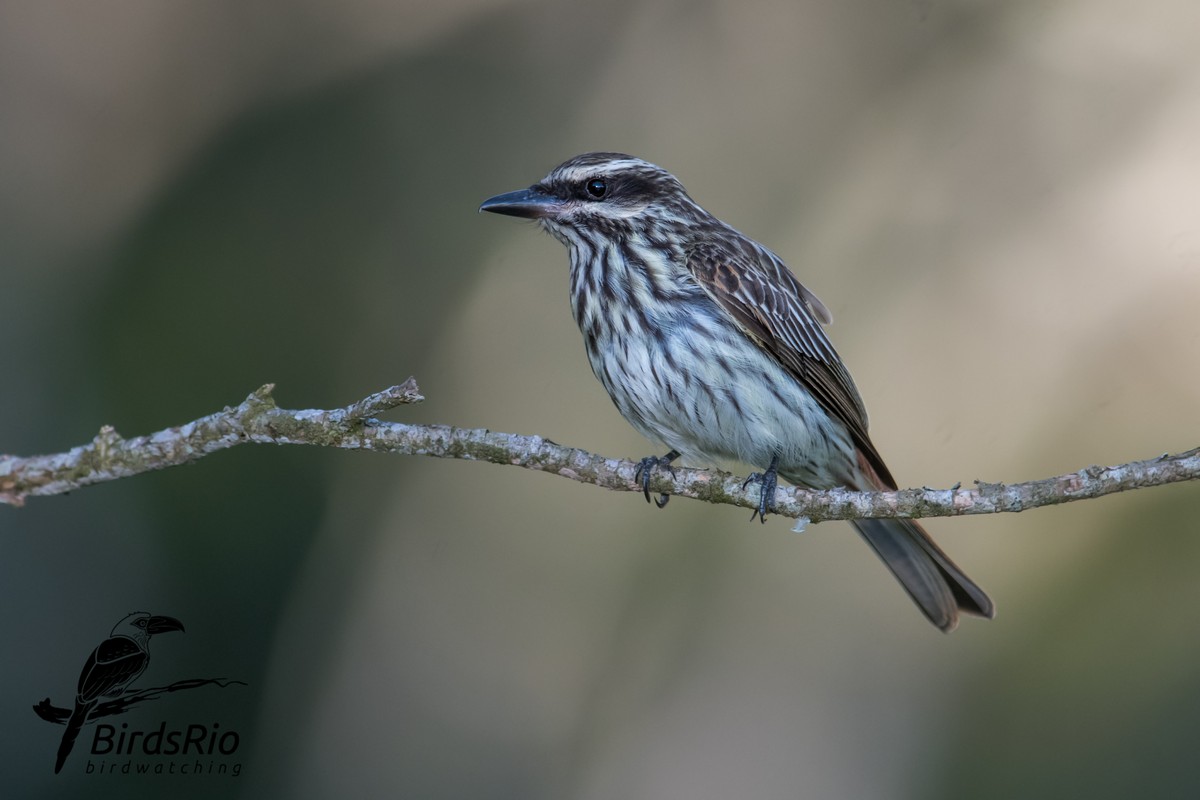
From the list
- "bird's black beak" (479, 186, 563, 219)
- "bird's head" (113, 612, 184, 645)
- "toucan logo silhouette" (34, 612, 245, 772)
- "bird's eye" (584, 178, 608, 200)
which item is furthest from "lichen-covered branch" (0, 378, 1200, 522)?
"bird's head" (113, 612, 184, 645)

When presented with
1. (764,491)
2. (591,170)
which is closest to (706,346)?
(764,491)

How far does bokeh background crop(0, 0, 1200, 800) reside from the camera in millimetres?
6719

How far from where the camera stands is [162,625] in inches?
Result: 260

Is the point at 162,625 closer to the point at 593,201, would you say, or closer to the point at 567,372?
the point at 567,372

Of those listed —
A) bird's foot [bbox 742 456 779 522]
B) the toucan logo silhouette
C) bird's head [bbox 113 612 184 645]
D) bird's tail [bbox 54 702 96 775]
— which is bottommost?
bird's tail [bbox 54 702 96 775]

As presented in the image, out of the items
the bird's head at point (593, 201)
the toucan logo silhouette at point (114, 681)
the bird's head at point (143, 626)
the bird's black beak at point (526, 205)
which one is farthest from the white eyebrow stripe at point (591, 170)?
the bird's head at point (143, 626)

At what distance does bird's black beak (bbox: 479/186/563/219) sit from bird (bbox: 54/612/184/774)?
9.24 ft

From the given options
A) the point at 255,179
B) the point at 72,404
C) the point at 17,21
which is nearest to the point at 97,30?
the point at 17,21

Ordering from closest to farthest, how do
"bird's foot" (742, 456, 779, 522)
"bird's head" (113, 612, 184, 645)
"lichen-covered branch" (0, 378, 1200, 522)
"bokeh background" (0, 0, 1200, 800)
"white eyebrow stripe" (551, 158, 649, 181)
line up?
"lichen-covered branch" (0, 378, 1200, 522) < "bird's foot" (742, 456, 779, 522) < "white eyebrow stripe" (551, 158, 649, 181) < "bird's head" (113, 612, 184, 645) < "bokeh background" (0, 0, 1200, 800)

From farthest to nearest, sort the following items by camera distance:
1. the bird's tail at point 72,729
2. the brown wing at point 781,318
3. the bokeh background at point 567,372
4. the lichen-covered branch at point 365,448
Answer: the bokeh background at point 567,372, the bird's tail at point 72,729, the brown wing at point 781,318, the lichen-covered branch at point 365,448

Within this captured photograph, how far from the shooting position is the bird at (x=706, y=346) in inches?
193

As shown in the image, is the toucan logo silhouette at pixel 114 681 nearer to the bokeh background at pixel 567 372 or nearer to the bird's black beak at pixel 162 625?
the bird's black beak at pixel 162 625

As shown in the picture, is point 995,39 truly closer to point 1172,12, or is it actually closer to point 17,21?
point 1172,12

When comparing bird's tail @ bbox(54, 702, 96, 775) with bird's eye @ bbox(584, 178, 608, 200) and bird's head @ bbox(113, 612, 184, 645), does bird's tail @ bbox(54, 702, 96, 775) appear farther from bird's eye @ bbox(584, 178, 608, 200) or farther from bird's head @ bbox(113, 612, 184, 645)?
bird's eye @ bbox(584, 178, 608, 200)
